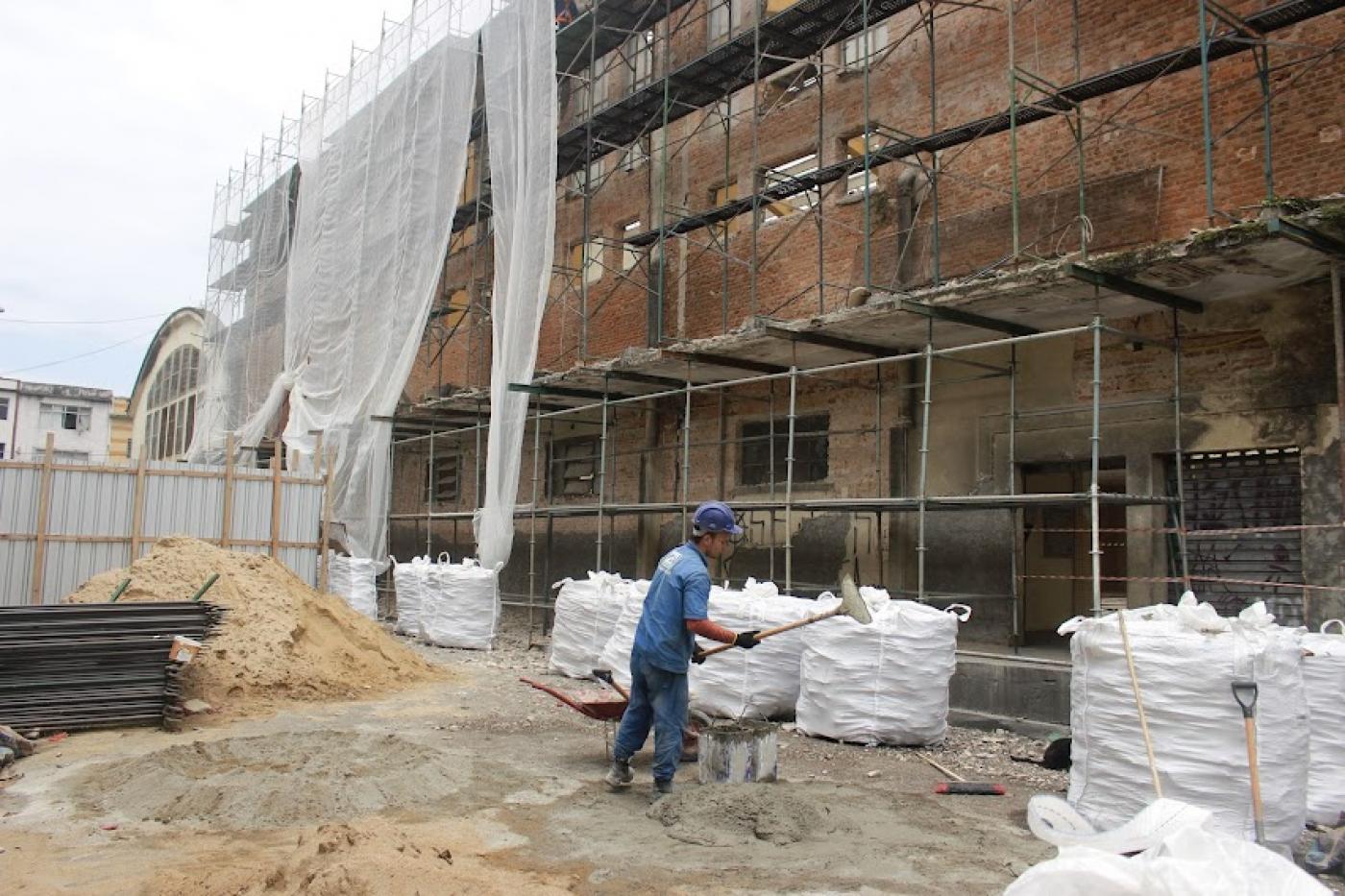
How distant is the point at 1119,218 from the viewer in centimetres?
947

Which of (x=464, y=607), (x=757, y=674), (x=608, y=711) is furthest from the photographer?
(x=464, y=607)

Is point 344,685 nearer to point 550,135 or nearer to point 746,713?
point 746,713

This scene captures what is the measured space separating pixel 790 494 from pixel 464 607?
4.98m

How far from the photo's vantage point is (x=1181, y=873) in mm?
2078

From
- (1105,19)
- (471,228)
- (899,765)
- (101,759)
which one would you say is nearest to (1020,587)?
(899,765)

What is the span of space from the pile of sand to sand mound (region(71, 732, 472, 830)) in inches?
89.8

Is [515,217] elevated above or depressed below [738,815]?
above

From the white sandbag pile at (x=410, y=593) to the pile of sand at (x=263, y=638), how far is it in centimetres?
291

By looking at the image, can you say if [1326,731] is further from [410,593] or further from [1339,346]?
[410,593]

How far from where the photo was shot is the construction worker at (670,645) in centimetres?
563

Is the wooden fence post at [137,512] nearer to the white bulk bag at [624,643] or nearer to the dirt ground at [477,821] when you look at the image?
the dirt ground at [477,821]

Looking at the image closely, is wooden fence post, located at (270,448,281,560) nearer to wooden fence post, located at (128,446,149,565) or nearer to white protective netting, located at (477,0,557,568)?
wooden fence post, located at (128,446,149,565)

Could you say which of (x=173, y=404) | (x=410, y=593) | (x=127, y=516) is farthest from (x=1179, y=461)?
(x=173, y=404)

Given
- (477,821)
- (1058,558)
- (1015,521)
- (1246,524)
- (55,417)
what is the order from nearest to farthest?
(477,821), (1246,524), (1015,521), (1058,558), (55,417)
